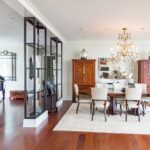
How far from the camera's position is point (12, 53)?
1063 centimetres

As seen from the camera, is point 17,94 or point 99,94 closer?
point 99,94

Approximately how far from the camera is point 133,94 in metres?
5.87

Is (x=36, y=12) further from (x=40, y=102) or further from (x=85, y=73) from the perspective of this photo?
(x=85, y=73)

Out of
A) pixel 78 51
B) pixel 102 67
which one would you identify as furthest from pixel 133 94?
pixel 78 51

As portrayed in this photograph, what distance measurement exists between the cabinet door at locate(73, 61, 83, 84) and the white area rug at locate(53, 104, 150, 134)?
2.93 metres

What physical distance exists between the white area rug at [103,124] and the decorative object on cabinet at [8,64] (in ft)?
17.1

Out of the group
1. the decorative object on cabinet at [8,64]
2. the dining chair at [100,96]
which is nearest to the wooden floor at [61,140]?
the dining chair at [100,96]

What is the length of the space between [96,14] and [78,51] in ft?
15.2

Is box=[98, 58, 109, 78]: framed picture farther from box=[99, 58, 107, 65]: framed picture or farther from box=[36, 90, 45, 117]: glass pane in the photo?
box=[36, 90, 45, 117]: glass pane

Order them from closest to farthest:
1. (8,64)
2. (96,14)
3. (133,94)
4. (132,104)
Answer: (96,14), (133,94), (132,104), (8,64)

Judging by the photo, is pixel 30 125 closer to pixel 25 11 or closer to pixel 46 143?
pixel 46 143

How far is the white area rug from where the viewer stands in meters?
4.90

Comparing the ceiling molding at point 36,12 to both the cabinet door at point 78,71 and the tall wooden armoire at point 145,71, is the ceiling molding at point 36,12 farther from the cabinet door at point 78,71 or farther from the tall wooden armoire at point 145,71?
the tall wooden armoire at point 145,71

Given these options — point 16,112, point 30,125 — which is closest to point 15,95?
point 16,112
